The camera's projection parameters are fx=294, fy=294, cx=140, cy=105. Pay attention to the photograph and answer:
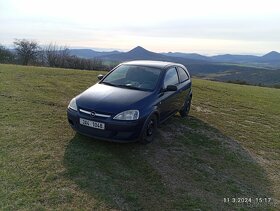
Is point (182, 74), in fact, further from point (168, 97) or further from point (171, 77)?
point (168, 97)

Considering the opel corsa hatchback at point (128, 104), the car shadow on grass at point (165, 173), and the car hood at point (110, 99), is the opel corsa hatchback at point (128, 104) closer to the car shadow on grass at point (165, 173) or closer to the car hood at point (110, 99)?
the car hood at point (110, 99)

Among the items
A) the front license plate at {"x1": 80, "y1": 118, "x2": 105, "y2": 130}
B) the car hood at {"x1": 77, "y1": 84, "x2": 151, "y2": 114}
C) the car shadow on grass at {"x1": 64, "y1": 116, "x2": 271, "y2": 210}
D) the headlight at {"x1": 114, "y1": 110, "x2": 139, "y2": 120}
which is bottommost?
the car shadow on grass at {"x1": 64, "y1": 116, "x2": 271, "y2": 210}

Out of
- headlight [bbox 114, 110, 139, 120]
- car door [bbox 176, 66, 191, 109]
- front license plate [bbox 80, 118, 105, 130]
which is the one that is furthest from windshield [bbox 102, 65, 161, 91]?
front license plate [bbox 80, 118, 105, 130]

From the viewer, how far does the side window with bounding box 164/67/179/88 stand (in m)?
6.93

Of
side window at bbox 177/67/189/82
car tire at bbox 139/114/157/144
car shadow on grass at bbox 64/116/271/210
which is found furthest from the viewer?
side window at bbox 177/67/189/82

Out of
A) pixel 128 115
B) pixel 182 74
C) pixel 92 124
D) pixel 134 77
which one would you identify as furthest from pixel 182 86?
pixel 92 124

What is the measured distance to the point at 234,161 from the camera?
19.5 ft

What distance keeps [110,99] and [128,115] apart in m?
0.54

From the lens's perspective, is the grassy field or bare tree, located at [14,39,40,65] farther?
bare tree, located at [14,39,40,65]

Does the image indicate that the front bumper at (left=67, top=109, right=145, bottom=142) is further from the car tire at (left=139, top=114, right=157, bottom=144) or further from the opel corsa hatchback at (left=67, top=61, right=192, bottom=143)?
the car tire at (left=139, top=114, right=157, bottom=144)

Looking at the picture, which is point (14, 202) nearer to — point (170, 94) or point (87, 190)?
point (87, 190)

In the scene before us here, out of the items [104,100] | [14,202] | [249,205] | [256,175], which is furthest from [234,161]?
[14,202]

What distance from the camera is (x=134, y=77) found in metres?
6.80

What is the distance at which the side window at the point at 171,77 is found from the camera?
6927mm
